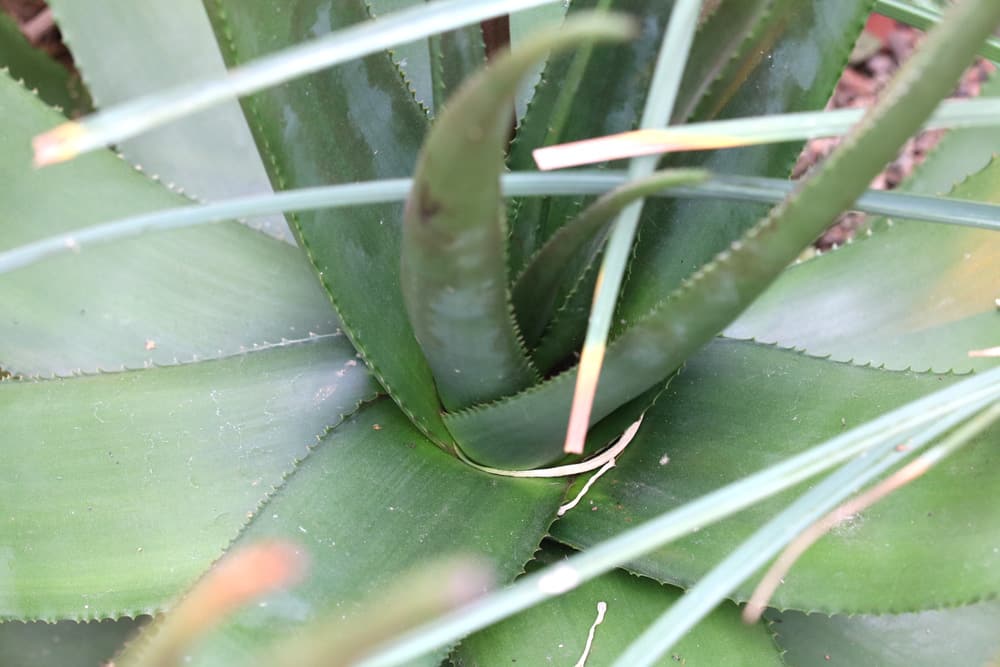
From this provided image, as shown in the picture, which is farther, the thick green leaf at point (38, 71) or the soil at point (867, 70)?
the soil at point (867, 70)

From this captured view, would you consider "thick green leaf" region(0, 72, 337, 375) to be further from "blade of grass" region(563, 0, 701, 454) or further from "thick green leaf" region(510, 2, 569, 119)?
"blade of grass" region(563, 0, 701, 454)

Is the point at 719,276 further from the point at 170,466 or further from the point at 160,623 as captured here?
the point at 170,466

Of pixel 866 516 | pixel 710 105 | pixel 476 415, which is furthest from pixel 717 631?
pixel 710 105

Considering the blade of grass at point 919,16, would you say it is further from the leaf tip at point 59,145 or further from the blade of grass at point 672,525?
the leaf tip at point 59,145

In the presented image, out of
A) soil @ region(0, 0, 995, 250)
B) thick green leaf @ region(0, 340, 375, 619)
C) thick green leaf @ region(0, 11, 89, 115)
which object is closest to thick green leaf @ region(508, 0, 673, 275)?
thick green leaf @ region(0, 340, 375, 619)

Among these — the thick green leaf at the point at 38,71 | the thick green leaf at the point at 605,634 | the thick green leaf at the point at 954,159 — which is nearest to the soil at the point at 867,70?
the thick green leaf at the point at 38,71

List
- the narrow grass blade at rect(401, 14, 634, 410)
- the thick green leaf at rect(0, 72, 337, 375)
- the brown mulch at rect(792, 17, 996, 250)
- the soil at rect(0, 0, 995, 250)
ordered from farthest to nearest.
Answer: the brown mulch at rect(792, 17, 996, 250) → the soil at rect(0, 0, 995, 250) → the thick green leaf at rect(0, 72, 337, 375) → the narrow grass blade at rect(401, 14, 634, 410)
